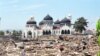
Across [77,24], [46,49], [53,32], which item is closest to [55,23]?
[53,32]

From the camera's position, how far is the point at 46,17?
79.4 metres

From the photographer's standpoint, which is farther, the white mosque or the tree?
the white mosque

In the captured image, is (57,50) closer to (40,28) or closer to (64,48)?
(64,48)

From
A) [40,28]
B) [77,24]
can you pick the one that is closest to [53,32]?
[40,28]

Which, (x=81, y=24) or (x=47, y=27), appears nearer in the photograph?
(x=81, y=24)

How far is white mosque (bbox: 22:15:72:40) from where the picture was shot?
77812 millimetres

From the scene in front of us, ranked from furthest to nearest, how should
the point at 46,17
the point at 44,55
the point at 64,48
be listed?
the point at 46,17
the point at 64,48
the point at 44,55

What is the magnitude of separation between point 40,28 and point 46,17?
→ 2.96 m

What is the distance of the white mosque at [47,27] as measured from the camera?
255 feet

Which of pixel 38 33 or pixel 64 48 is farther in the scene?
pixel 38 33

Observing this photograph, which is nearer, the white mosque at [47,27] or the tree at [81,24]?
the tree at [81,24]

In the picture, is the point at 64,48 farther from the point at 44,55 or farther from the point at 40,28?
the point at 40,28

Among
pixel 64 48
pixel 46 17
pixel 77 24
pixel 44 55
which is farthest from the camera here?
pixel 46 17

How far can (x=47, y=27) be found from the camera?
260ft
